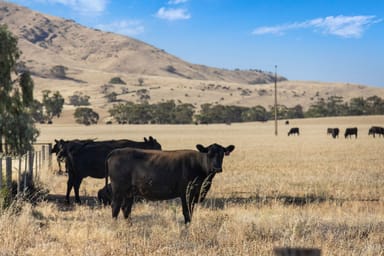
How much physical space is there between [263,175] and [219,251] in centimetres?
1187

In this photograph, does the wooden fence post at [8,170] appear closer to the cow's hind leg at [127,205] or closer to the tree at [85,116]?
the cow's hind leg at [127,205]

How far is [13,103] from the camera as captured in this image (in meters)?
26.3

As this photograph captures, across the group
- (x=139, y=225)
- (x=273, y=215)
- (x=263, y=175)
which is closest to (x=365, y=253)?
(x=273, y=215)

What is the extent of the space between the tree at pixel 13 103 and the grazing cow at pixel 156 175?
16.0 meters

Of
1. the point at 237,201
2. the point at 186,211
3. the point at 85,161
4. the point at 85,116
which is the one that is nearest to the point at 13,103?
the point at 85,161

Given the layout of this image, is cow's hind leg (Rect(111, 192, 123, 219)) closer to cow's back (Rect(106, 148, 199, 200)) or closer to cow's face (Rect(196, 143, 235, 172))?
cow's back (Rect(106, 148, 199, 200))

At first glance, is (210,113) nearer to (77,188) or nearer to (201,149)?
(77,188)

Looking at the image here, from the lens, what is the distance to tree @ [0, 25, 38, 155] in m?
24.9

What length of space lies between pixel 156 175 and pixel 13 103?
62.5 ft

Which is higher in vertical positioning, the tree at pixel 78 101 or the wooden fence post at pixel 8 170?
the tree at pixel 78 101

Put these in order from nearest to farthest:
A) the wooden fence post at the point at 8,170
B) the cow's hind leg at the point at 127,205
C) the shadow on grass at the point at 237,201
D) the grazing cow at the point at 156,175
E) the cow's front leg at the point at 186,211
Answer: the cow's front leg at the point at 186,211 → the grazing cow at the point at 156,175 → the cow's hind leg at the point at 127,205 → the wooden fence post at the point at 8,170 → the shadow on grass at the point at 237,201

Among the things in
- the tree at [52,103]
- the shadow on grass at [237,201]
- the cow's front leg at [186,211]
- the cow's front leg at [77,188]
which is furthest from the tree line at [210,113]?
the cow's front leg at [186,211]

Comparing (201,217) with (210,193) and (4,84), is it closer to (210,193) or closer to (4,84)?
→ (210,193)

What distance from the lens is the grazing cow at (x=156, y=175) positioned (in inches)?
378
